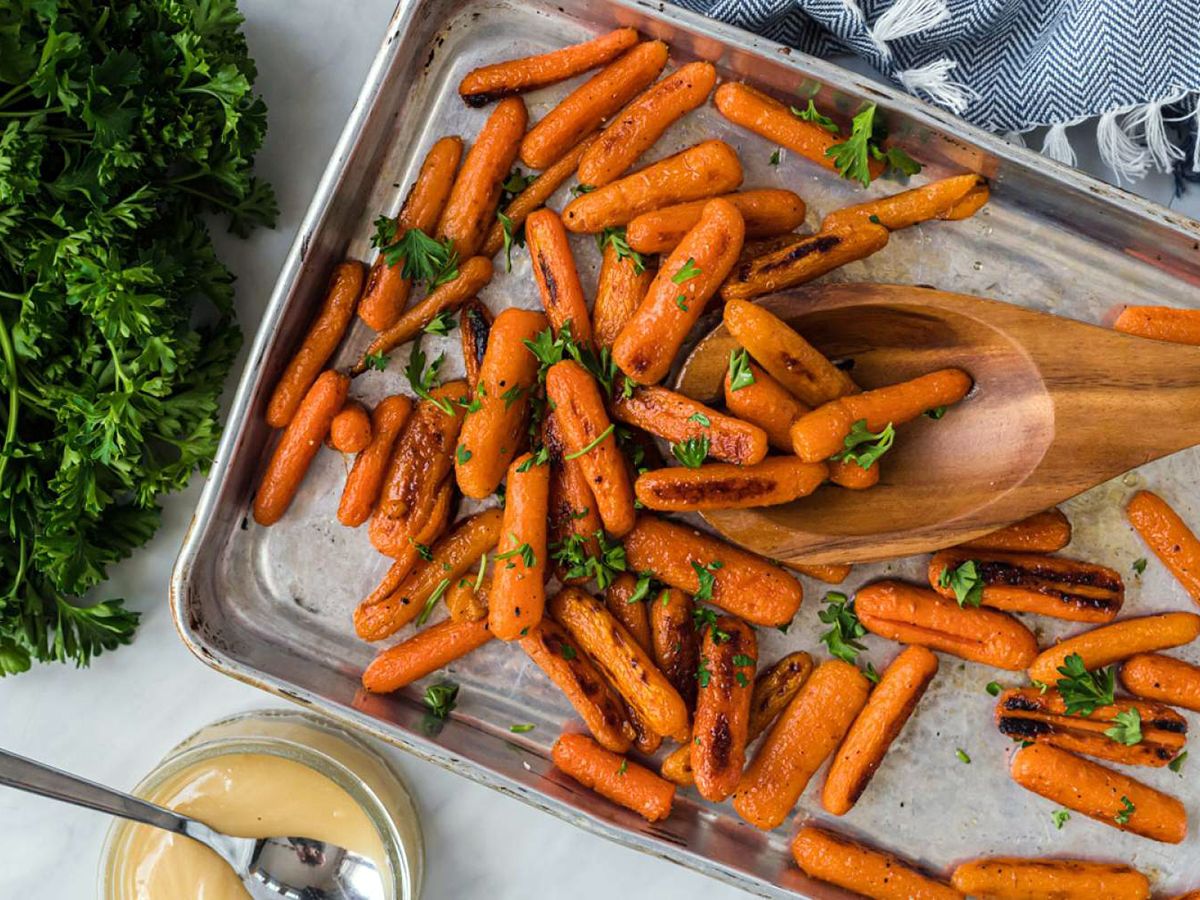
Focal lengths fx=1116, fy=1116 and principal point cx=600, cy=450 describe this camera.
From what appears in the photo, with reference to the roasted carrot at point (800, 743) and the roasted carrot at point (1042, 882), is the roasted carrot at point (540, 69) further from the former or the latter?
the roasted carrot at point (1042, 882)

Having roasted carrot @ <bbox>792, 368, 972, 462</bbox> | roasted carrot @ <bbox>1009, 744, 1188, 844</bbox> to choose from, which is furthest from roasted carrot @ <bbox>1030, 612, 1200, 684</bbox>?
roasted carrot @ <bbox>792, 368, 972, 462</bbox>

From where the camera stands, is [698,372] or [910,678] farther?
[910,678]

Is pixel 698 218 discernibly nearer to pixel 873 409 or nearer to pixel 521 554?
pixel 873 409

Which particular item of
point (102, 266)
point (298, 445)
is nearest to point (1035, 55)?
point (298, 445)

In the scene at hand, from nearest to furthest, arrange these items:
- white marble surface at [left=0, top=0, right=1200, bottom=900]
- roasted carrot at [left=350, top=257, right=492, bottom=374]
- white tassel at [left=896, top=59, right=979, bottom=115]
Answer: roasted carrot at [left=350, top=257, right=492, bottom=374]
white tassel at [left=896, top=59, right=979, bottom=115]
white marble surface at [left=0, top=0, right=1200, bottom=900]

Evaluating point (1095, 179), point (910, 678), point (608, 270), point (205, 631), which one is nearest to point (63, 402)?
point (205, 631)

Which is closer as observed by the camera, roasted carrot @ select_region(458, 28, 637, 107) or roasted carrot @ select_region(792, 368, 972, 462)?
roasted carrot @ select_region(792, 368, 972, 462)

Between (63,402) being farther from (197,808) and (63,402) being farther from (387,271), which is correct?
(197,808)

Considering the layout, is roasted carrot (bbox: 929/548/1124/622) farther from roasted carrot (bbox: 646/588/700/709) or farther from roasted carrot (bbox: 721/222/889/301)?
roasted carrot (bbox: 721/222/889/301)
